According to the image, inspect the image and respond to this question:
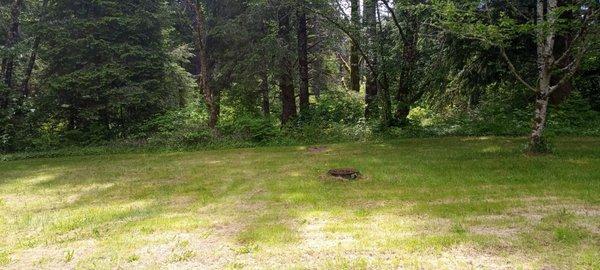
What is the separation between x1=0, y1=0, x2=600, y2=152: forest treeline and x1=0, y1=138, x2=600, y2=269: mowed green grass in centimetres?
278

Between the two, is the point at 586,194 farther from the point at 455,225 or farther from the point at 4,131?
the point at 4,131

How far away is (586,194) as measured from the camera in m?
6.43

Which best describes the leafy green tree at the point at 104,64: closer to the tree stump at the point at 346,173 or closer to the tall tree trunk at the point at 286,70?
the tall tree trunk at the point at 286,70

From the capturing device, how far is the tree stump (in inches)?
324

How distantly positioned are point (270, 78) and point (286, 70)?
141cm

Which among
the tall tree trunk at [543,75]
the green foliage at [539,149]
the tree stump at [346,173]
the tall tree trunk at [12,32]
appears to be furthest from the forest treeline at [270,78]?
the tree stump at [346,173]

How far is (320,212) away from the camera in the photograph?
245 inches

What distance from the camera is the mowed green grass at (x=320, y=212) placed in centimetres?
462

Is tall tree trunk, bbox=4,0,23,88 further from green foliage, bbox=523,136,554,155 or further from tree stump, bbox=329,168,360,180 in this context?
green foliage, bbox=523,136,554,155

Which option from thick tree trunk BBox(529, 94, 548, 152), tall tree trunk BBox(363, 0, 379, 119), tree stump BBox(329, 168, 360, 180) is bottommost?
tree stump BBox(329, 168, 360, 180)

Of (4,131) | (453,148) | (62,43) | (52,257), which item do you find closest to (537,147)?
(453,148)

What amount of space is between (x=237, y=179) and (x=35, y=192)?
151 inches

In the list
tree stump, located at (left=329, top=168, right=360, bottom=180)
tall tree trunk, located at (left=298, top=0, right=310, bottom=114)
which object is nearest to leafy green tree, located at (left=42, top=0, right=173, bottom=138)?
tall tree trunk, located at (left=298, top=0, right=310, bottom=114)

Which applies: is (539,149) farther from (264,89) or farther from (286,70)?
(264,89)
